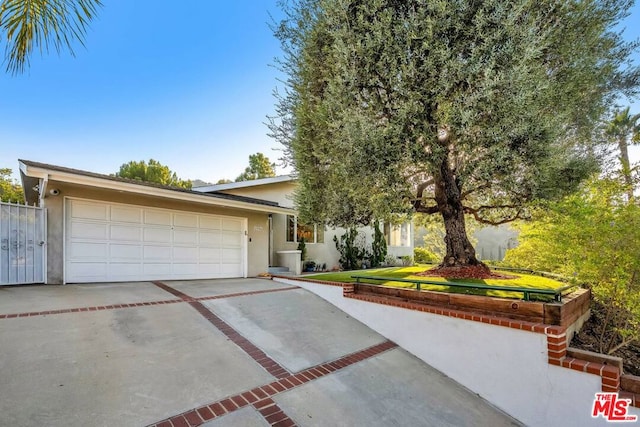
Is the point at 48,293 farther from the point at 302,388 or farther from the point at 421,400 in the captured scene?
the point at 421,400

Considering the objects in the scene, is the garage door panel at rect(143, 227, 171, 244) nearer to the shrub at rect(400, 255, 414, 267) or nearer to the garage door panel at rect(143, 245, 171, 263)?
the garage door panel at rect(143, 245, 171, 263)

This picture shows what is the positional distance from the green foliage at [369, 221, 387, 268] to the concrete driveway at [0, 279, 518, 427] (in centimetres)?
952

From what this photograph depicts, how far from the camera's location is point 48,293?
6652 mm

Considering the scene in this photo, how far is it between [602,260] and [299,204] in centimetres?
641

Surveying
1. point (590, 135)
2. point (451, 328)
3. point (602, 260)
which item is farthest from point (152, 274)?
point (590, 135)

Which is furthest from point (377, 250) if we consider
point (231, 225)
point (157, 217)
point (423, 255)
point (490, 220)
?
point (157, 217)

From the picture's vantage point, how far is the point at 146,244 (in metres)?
9.16

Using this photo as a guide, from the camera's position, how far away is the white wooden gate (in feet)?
23.1

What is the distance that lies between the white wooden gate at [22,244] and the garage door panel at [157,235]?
7.50ft

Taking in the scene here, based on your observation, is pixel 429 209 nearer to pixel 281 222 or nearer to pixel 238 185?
pixel 281 222

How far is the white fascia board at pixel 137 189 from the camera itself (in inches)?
264

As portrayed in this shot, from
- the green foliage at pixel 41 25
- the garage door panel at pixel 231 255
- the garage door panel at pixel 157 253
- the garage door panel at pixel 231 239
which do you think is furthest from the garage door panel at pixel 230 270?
the green foliage at pixel 41 25

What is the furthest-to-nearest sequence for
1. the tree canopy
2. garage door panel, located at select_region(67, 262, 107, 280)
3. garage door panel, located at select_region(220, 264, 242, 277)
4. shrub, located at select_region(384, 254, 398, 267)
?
shrub, located at select_region(384, 254, 398, 267), garage door panel, located at select_region(220, 264, 242, 277), garage door panel, located at select_region(67, 262, 107, 280), the tree canopy

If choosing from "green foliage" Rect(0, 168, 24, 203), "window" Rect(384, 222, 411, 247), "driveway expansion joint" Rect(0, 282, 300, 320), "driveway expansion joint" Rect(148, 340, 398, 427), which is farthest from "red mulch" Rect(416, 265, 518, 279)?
"green foliage" Rect(0, 168, 24, 203)
